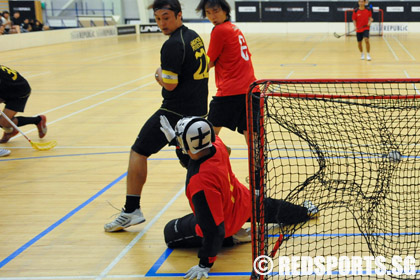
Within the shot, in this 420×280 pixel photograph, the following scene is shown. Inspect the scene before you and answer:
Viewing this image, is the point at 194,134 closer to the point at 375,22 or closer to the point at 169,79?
the point at 169,79

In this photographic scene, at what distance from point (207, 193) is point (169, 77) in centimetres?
127

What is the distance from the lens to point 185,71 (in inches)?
199

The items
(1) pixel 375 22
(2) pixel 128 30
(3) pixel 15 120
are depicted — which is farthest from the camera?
(2) pixel 128 30

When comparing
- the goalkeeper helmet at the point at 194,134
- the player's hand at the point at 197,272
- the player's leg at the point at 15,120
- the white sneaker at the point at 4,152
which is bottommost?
the white sneaker at the point at 4,152

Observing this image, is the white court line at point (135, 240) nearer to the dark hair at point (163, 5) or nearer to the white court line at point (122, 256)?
the white court line at point (122, 256)

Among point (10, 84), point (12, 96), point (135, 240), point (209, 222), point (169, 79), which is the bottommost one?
point (135, 240)

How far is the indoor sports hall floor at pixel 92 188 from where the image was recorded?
4.60 m

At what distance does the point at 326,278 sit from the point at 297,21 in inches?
1359

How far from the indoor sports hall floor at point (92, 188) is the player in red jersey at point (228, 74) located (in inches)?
35.2

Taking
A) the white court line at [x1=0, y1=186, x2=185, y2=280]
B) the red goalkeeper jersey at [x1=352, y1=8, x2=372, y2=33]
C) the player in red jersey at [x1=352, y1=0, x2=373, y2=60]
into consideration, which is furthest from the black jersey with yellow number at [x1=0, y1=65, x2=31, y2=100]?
the red goalkeeper jersey at [x1=352, y1=8, x2=372, y2=33]

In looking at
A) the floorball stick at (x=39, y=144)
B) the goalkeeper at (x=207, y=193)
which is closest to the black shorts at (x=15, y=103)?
the floorball stick at (x=39, y=144)

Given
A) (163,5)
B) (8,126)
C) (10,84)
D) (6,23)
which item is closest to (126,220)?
(163,5)

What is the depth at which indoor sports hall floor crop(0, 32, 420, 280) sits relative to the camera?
4598mm

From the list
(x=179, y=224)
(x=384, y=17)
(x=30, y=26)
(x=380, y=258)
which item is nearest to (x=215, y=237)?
(x=179, y=224)
